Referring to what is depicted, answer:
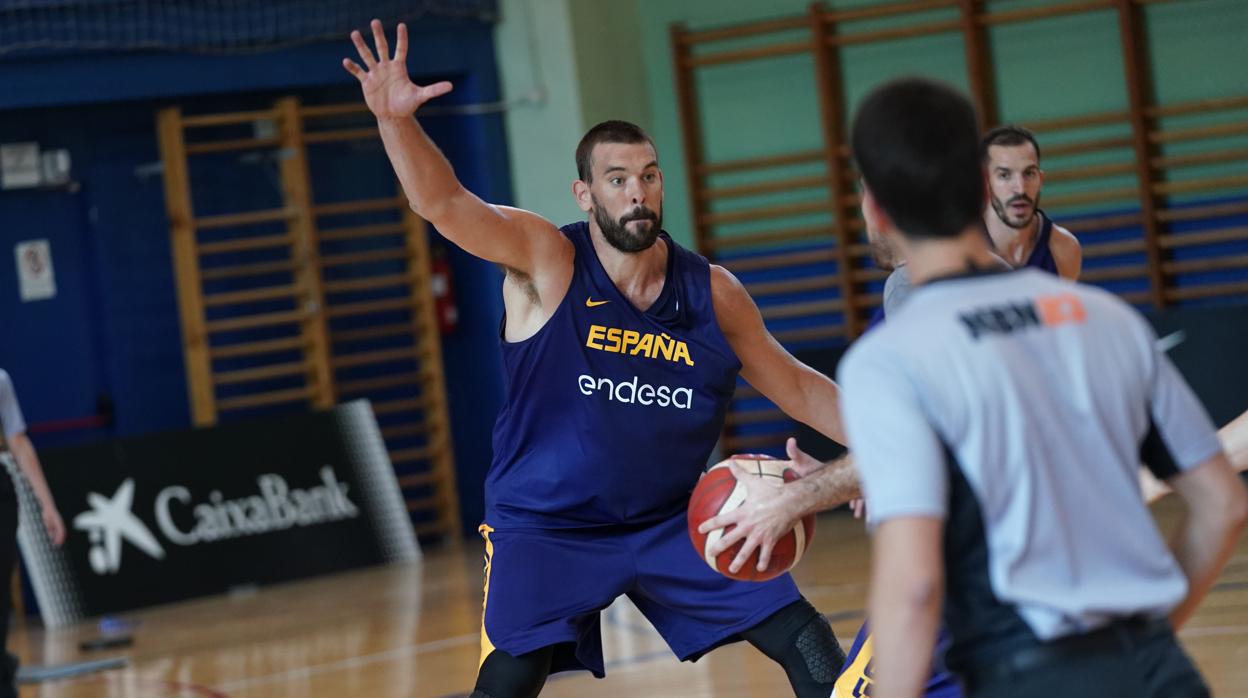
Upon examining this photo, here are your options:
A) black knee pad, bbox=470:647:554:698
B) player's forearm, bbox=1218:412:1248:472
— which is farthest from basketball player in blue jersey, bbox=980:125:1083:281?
player's forearm, bbox=1218:412:1248:472

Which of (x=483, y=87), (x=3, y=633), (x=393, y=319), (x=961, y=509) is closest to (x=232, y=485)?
(x=393, y=319)

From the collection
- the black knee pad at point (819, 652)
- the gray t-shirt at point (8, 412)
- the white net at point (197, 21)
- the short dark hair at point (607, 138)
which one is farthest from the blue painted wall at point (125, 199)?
the black knee pad at point (819, 652)

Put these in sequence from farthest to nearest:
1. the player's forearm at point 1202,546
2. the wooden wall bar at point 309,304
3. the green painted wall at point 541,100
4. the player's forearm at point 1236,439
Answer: the green painted wall at point 541,100 → the wooden wall bar at point 309,304 → the player's forearm at point 1236,439 → the player's forearm at point 1202,546

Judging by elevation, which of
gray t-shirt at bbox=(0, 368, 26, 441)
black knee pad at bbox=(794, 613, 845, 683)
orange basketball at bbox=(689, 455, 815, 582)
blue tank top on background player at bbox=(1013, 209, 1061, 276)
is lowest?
black knee pad at bbox=(794, 613, 845, 683)

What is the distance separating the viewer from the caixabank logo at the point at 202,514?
9.16m

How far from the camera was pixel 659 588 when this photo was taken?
12.9 ft

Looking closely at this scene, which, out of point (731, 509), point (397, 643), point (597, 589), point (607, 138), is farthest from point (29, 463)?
point (731, 509)

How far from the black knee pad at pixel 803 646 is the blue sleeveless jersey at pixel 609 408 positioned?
0.37 metres

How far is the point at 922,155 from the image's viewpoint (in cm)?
194

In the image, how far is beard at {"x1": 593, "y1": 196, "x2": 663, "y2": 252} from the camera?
4051mm

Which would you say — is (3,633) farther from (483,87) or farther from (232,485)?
(483,87)

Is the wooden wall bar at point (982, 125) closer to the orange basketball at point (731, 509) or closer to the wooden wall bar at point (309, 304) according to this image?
the wooden wall bar at point (309, 304)

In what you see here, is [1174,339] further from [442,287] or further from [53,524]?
[53,524]

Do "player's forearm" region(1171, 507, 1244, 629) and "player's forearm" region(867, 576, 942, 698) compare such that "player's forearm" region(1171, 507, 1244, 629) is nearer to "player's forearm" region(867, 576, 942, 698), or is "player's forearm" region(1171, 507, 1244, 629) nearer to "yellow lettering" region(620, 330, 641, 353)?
"player's forearm" region(867, 576, 942, 698)
